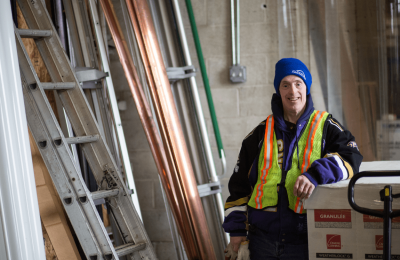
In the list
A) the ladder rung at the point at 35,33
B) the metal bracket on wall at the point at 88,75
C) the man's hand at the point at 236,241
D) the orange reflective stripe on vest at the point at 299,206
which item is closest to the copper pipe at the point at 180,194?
the metal bracket on wall at the point at 88,75

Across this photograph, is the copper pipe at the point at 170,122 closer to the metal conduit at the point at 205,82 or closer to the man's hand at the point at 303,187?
the metal conduit at the point at 205,82

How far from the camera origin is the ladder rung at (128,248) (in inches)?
65.0

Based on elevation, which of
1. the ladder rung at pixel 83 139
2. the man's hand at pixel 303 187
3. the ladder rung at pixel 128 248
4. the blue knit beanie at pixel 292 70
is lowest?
the ladder rung at pixel 128 248

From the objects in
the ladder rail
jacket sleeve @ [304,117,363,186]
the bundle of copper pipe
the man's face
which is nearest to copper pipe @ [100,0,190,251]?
the bundle of copper pipe

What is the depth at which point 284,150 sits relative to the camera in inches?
57.5

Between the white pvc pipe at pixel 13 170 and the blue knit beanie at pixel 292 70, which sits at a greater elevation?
the blue knit beanie at pixel 292 70

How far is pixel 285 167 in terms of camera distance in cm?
143

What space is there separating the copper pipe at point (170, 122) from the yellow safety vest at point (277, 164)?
733 mm

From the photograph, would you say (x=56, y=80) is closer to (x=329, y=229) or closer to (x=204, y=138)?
(x=204, y=138)

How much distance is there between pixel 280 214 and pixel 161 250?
145 cm

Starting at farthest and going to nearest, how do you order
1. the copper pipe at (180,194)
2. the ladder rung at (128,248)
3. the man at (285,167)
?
the copper pipe at (180,194), the ladder rung at (128,248), the man at (285,167)

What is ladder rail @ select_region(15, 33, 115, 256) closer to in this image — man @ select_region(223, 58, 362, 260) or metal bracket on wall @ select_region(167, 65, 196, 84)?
man @ select_region(223, 58, 362, 260)

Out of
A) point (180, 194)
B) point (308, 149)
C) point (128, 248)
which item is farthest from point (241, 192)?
point (180, 194)

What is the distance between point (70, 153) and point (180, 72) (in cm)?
93
